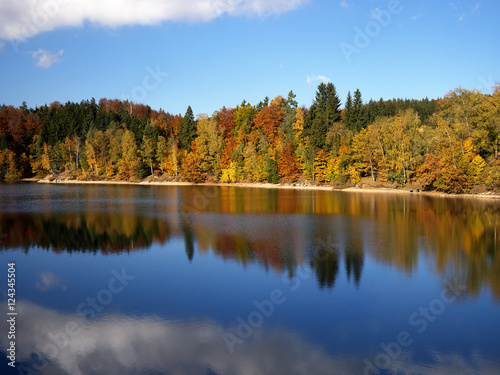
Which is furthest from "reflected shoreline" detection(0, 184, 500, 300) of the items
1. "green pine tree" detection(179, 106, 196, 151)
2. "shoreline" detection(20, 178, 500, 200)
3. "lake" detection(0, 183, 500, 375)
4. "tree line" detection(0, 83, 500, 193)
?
"green pine tree" detection(179, 106, 196, 151)

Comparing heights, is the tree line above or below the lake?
above

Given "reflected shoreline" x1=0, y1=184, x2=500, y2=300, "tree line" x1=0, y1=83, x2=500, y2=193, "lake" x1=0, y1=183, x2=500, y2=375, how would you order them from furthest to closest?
"tree line" x1=0, y1=83, x2=500, y2=193, "reflected shoreline" x1=0, y1=184, x2=500, y2=300, "lake" x1=0, y1=183, x2=500, y2=375

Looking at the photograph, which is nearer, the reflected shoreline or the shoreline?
the reflected shoreline

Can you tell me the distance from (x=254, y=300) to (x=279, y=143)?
6133 cm

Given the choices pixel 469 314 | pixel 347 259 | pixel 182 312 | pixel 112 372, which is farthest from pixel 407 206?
pixel 112 372

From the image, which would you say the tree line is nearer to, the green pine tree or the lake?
the green pine tree

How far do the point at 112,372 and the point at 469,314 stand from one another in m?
9.86

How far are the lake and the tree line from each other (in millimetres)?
27326

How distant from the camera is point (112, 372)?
8664mm

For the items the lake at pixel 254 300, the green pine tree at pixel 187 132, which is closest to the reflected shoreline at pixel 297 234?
the lake at pixel 254 300

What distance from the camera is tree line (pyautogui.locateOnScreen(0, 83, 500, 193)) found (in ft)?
157

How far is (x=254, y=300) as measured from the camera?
12617 millimetres

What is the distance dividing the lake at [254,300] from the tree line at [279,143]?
2733 cm

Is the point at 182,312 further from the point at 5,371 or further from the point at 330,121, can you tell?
the point at 330,121
